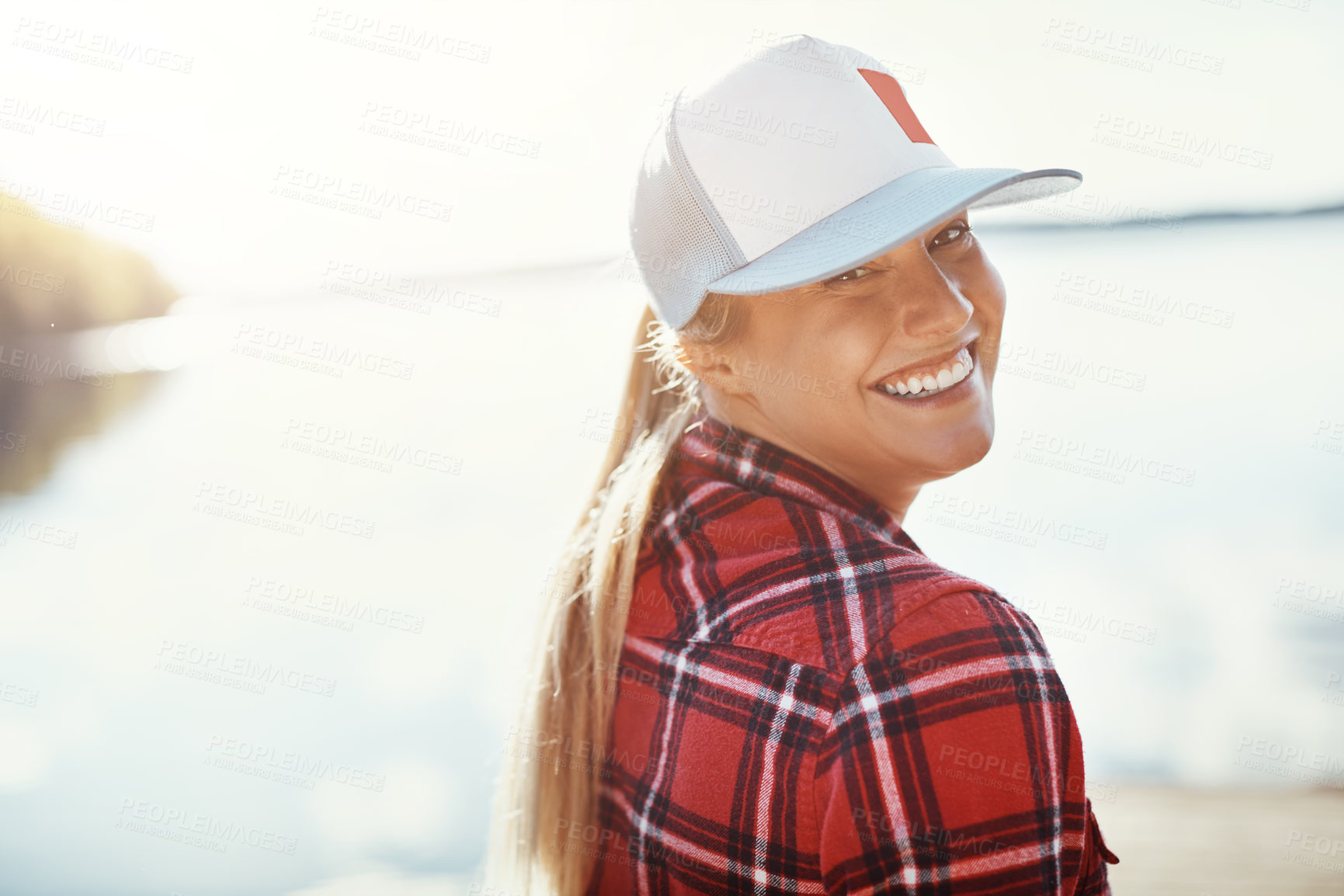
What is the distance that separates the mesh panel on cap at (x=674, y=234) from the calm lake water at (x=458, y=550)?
18 cm

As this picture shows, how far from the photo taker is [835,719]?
0.79m

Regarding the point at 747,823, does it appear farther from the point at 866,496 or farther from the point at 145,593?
the point at 145,593

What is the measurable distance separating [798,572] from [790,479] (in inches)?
6.1

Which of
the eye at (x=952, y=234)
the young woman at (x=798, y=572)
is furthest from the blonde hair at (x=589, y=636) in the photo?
the eye at (x=952, y=234)

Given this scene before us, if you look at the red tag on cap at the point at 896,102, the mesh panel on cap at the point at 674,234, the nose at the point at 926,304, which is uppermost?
the red tag on cap at the point at 896,102

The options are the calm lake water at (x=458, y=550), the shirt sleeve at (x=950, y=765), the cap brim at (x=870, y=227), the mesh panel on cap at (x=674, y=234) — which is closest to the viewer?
the shirt sleeve at (x=950, y=765)

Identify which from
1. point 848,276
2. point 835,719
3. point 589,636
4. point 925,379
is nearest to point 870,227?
point 848,276

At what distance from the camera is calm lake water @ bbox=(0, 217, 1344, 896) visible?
252cm

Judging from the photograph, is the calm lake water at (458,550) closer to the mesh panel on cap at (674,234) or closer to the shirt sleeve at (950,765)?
the mesh panel on cap at (674,234)

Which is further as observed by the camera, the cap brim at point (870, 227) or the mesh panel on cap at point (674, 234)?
the mesh panel on cap at point (674, 234)

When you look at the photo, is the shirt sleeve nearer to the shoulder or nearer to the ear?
the shoulder

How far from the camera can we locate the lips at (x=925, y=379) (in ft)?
3.33

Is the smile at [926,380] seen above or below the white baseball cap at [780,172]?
below

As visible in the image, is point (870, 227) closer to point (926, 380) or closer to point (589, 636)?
point (926, 380)
